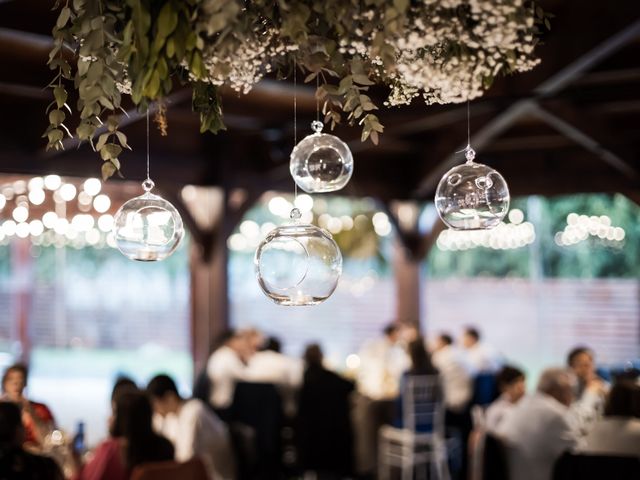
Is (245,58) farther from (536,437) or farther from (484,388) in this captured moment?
(484,388)

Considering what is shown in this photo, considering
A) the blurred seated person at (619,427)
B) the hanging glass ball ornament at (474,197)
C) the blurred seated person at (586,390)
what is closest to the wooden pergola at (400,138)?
the blurred seated person at (586,390)

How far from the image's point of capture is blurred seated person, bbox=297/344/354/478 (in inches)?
269

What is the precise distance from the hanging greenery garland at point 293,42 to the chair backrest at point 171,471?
2167mm

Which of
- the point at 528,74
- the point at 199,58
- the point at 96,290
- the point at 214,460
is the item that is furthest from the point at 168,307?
the point at 199,58

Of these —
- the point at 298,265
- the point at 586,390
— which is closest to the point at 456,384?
the point at 586,390

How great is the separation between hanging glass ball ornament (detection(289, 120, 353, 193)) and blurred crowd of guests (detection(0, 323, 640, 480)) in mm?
2240

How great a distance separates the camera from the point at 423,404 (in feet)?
24.0

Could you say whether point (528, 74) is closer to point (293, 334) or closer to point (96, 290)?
point (293, 334)

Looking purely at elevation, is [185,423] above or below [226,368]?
below

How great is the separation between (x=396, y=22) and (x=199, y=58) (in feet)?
1.11

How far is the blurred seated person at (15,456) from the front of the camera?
3.66 meters

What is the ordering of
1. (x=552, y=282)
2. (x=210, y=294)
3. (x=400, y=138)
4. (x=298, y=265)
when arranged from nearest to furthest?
(x=298, y=265) → (x=210, y=294) → (x=400, y=138) → (x=552, y=282)

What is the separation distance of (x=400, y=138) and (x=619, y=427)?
4.46 m

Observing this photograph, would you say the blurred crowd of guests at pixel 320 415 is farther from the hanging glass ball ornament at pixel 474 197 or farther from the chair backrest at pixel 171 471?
the hanging glass ball ornament at pixel 474 197
